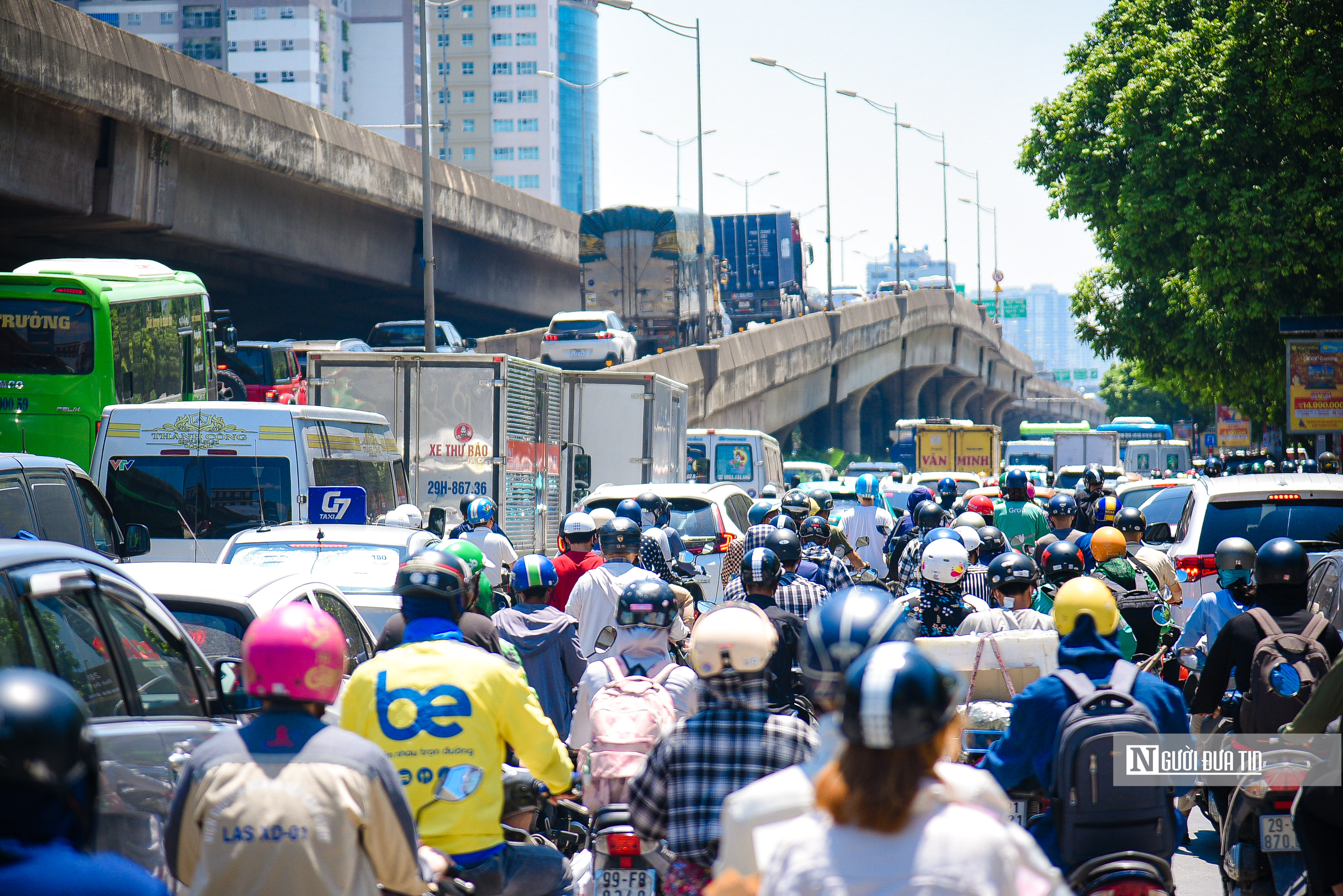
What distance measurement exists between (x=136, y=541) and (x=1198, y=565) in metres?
7.34

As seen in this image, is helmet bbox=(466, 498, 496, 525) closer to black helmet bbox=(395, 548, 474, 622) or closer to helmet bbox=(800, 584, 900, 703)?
black helmet bbox=(395, 548, 474, 622)

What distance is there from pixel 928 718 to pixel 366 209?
114 feet

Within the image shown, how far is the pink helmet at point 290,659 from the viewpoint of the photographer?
3191 millimetres

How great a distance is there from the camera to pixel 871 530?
14844 mm

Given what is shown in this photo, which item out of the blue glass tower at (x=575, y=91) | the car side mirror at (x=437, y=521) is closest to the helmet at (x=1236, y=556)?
the car side mirror at (x=437, y=521)

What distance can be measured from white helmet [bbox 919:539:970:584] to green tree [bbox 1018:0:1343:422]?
1546 cm

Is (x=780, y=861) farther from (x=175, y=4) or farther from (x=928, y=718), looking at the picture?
(x=175, y=4)

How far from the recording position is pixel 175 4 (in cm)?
10800

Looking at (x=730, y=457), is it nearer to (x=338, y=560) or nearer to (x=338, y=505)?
(x=338, y=505)

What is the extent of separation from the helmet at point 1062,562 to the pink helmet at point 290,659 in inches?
198

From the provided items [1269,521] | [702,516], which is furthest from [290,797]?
[702,516]

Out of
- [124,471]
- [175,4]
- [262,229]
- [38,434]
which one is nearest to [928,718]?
[124,471]

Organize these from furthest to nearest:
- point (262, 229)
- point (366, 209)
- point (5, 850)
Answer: point (366, 209) < point (262, 229) < point (5, 850)

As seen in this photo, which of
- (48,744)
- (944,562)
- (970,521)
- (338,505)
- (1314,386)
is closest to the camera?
(48,744)
